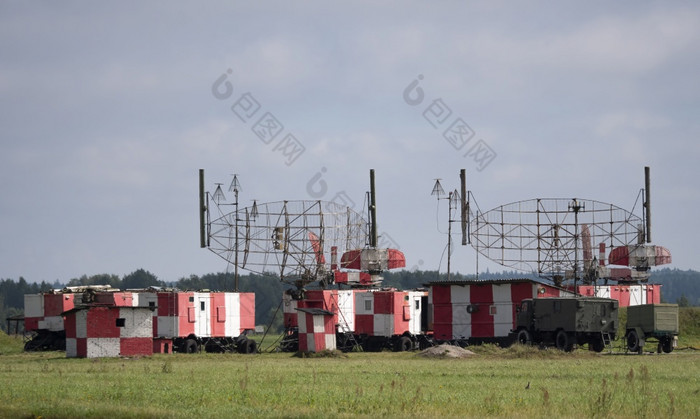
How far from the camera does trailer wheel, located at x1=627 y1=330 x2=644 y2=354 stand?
166 ft

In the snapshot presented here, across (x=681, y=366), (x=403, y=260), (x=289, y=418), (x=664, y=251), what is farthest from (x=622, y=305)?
(x=289, y=418)

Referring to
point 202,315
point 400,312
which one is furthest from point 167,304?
point 400,312

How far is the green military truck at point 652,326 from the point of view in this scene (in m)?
51.1

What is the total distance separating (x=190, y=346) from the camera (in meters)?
59.8

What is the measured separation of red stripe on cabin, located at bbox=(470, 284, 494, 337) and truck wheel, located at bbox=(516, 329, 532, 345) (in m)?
6.25

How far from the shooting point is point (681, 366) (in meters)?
37.0

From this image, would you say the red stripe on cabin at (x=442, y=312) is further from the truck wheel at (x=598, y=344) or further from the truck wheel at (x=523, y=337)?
the truck wheel at (x=598, y=344)

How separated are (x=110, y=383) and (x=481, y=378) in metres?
11.1

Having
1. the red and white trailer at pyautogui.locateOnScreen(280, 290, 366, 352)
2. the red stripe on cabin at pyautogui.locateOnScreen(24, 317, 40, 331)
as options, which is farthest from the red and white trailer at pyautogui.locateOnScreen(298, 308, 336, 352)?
the red stripe on cabin at pyautogui.locateOnScreen(24, 317, 40, 331)

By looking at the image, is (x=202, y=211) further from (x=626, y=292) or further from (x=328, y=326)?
(x=626, y=292)

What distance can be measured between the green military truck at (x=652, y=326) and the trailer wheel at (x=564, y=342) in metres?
3.24

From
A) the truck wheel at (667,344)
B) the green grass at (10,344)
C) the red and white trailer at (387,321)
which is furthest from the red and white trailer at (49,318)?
the truck wheel at (667,344)

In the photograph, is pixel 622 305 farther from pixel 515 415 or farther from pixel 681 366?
pixel 515 415

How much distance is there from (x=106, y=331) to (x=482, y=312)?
77.0 ft
